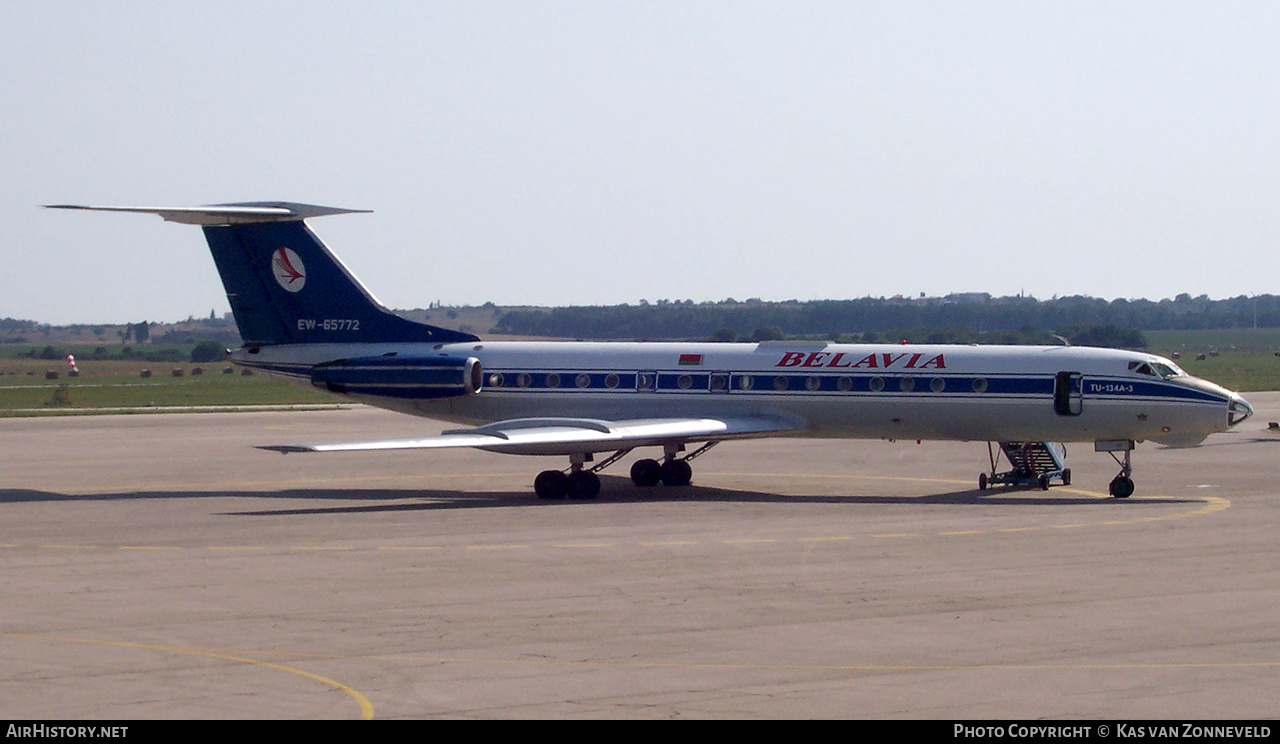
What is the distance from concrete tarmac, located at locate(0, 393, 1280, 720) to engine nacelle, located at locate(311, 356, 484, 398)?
207 cm

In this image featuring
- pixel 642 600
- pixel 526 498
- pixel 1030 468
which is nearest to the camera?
pixel 642 600

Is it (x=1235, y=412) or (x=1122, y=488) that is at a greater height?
(x=1235, y=412)

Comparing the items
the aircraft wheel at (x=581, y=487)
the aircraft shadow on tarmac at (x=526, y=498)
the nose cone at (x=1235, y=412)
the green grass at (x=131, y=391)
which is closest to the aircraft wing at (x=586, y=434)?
the aircraft wheel at (x=581, y=487)

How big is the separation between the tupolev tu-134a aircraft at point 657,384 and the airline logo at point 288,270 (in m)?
0.03

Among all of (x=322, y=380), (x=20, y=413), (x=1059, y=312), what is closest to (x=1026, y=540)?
(x=322, y=380)

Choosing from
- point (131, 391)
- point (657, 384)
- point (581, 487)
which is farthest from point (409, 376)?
point (131, 391)

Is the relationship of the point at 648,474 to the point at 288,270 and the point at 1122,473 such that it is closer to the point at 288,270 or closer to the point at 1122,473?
the point at 288,270

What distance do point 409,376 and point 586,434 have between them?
4736 mm

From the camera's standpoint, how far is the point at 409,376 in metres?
30.8

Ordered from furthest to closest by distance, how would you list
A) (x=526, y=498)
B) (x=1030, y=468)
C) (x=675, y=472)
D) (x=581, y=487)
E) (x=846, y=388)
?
(x=675, y=472), (x=1030, y=468), (x=846, y=388), (x=526, y=498), (x=581, y=487)

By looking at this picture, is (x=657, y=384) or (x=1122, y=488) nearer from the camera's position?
(x=1122, y=488)

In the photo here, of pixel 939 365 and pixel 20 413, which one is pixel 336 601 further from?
pixel 20 413

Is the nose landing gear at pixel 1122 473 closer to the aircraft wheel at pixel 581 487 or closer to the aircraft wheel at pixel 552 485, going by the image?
the aircraft wheel at pixel 581 487

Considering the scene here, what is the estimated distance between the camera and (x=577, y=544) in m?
21.1
